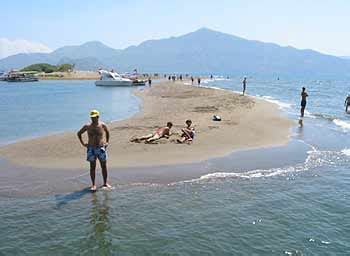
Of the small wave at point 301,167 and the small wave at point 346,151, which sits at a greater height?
the small wave at point 301,167

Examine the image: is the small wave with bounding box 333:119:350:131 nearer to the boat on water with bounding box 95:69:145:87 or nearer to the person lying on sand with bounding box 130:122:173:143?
the person lying on sand with bounding box 130:122:173:143

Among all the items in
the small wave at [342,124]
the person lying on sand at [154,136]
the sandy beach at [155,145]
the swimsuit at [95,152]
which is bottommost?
the small wave at [342,124]

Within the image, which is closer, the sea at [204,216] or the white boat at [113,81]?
the sea at [204,216]

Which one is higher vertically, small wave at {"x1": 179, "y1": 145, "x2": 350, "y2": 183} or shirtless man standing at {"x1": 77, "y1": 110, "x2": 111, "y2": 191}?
shirtless man standing at {"x1": 77, "y1": 110, "x2": 111, "y2": 191}

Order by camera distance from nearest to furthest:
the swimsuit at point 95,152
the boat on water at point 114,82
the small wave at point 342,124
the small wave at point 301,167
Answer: the swimsuit at point 95,152, the small wave at point 301,167, the small wave at point 342,124, the boat on water at point 114,82

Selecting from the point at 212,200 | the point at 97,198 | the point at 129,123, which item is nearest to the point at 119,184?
the point at 97,198

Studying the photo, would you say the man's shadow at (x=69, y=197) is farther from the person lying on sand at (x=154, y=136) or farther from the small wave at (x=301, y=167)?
the person lying on sand at (x=154, y=136)

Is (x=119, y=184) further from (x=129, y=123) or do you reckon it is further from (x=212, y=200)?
(x=129, y=123)

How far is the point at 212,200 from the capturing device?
1127cm

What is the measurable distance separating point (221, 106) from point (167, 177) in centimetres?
2257

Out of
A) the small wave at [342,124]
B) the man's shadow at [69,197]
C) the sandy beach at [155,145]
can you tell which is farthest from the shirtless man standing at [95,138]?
the small wave at [342,124]

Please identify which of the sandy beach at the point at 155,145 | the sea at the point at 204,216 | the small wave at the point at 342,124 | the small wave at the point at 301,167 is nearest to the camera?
the sea at the point at 204,216

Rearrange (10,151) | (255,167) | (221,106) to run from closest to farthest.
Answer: (255,167)
(10,151)
(221,106)

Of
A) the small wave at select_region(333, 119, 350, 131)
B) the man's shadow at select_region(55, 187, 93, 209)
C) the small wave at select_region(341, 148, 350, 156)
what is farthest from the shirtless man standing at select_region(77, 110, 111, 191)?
the small wave at select_region(333, 119, 350, 131)
